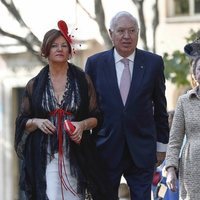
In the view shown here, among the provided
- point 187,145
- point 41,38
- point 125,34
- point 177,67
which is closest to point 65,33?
point 125,34

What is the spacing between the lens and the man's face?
7395mm

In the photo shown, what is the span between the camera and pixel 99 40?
17203 millimetres

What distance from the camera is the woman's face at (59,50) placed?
275 inches

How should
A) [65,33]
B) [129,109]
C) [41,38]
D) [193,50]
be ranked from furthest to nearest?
[41,38] < [129,109] < [193,50] < [65,33]

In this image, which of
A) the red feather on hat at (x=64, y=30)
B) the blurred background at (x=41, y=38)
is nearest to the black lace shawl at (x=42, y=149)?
the red feather on hat at (x=64, y=30)

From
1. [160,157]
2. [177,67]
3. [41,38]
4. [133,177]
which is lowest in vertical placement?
[133,177]

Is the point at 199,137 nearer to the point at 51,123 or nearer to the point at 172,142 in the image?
the point at 172,142

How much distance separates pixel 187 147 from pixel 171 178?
25cm

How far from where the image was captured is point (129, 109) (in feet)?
24.1

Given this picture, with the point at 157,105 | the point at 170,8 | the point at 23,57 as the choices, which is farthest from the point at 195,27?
the point at 157,105

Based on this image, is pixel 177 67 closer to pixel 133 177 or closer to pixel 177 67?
pixel 177 67

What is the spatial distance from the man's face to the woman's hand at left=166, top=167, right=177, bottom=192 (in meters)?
1.10

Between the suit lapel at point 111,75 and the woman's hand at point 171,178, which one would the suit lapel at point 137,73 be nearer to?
the suit lapel at point 111,75

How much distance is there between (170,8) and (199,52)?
1128 centimetres
